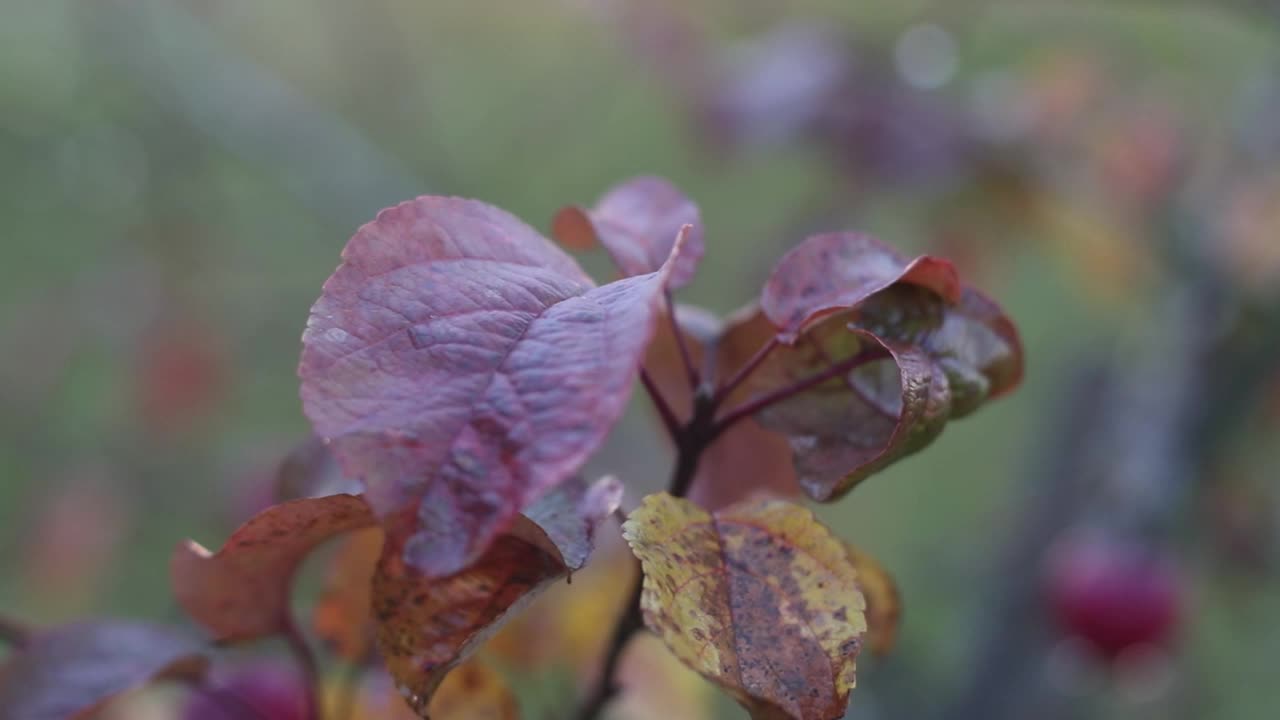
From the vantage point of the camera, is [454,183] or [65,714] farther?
[454,183]

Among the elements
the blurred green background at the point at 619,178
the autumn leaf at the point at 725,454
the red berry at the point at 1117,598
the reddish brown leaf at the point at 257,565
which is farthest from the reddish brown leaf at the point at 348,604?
the red berry at the point at 1117,598

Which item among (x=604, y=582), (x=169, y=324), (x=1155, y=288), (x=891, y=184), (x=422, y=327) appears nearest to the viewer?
(x=422, y=327)

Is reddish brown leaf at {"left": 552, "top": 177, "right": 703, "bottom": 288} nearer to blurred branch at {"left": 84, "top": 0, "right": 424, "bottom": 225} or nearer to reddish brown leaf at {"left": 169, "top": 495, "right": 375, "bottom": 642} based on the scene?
reddish brown leaf at {"left": 169, "top": 495, "right": 375, "bottom": 642}

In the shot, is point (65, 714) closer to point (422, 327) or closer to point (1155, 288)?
point (422, 327)

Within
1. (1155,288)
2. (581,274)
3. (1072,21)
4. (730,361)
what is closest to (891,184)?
(1155,288)

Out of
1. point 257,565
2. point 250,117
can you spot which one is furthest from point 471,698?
point 250,117
